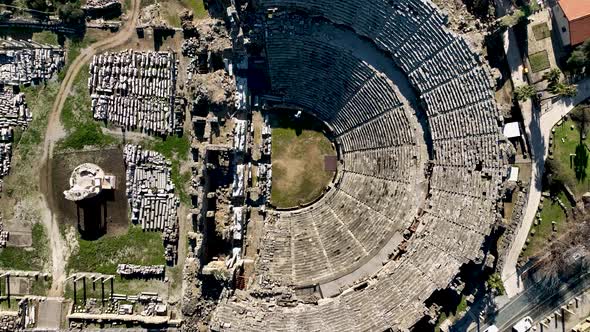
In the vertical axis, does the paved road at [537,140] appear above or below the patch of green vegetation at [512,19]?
below

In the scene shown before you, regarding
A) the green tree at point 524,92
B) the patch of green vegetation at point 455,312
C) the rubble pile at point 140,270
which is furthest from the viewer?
the rubble pile at point 140,270

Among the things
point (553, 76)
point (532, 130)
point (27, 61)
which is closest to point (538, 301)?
point (532, 130)

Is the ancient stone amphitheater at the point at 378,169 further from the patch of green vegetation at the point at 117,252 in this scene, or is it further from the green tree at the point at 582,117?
the green tree at the point at 582,117

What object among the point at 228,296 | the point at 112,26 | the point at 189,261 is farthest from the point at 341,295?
the point at 112,26

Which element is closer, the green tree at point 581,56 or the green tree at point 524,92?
the green tree at point 524,92

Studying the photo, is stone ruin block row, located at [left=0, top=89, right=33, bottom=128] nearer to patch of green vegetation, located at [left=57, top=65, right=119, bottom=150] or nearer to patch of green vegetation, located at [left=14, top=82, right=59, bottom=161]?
patch of green vegetation, located at [left=14, top=82, right=59, bottom=161]

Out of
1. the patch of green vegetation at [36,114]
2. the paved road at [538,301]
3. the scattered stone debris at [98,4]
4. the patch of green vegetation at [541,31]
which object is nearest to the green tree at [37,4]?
the scattered stone debris at [98,4]
